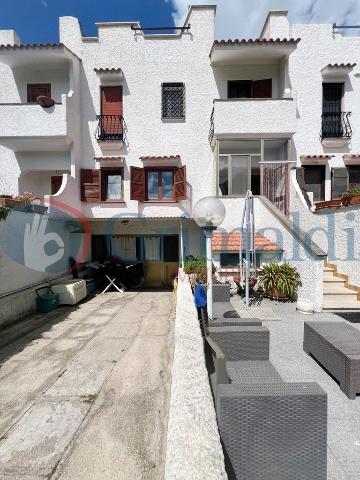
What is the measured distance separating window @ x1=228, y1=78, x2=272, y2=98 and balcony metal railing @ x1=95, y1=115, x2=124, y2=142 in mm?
5534

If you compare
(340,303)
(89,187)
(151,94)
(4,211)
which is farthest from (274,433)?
(151,94)

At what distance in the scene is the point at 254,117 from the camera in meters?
11.3

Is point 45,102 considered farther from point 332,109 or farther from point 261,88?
point 332,109

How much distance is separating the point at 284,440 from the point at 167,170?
1172 cm

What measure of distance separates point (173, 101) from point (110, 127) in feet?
10.9

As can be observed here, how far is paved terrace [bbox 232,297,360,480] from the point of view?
9.63 ft

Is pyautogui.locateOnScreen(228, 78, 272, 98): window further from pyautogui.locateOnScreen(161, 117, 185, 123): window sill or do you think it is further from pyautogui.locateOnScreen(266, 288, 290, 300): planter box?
pyautogui.locateOnScreen(266, 288, 290, 300): planter box

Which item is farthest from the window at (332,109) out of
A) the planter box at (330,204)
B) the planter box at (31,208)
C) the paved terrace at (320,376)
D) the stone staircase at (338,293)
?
the planter box at (31,208)

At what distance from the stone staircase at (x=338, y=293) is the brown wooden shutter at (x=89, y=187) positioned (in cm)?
1040

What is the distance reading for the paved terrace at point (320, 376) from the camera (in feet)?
9.63

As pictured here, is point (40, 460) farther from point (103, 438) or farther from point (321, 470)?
point (321, 470)

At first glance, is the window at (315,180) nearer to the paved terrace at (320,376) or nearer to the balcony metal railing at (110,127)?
the paved terrace at (320,376)

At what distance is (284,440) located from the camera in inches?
108

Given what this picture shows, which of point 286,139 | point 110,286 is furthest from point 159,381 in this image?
point 286,139
